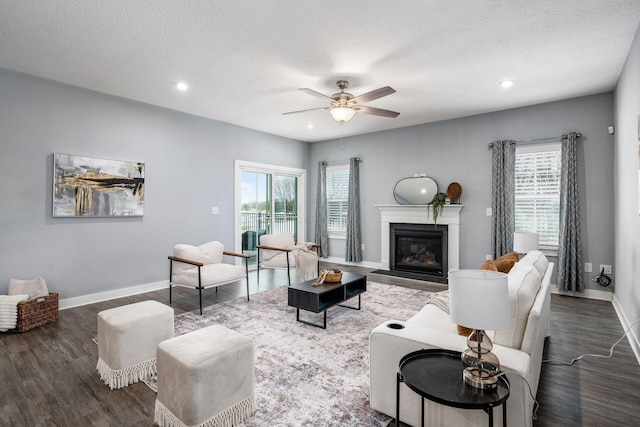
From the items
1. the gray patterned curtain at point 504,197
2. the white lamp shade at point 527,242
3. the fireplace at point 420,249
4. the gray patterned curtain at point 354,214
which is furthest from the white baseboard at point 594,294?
the gray patterned curtain at point 354,214

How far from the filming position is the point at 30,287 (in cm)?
360

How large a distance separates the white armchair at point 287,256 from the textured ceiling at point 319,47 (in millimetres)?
2239

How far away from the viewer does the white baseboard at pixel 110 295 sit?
403cm

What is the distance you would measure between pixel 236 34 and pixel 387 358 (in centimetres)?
282

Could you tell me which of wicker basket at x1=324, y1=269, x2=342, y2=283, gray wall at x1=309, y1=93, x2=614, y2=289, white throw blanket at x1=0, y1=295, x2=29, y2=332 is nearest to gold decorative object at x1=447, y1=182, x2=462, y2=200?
gray wall at x1=309, y1=93, x2=614, y2=289

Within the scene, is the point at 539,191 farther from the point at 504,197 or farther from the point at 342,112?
the point at 342,112

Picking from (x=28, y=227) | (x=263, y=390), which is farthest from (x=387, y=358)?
(x=28, y=227)

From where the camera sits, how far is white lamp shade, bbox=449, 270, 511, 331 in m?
1.35

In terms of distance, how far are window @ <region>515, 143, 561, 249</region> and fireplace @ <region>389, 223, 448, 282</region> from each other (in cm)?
124

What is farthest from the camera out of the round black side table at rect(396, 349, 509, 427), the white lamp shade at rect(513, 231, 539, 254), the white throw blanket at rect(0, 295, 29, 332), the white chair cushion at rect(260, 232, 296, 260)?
the white chair cushion at rect(260, 232, 296, 260)

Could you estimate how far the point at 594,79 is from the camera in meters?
3.91

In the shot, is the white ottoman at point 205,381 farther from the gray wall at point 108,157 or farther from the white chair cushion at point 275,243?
the white chair cushion at point 275,243

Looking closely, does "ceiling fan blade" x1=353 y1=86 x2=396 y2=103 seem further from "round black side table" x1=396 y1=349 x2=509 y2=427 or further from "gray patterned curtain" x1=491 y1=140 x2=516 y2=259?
"gray patterned curtain" x1=491 y1=140 x2=516 y2=259

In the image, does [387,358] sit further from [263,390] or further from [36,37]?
[36,37]
